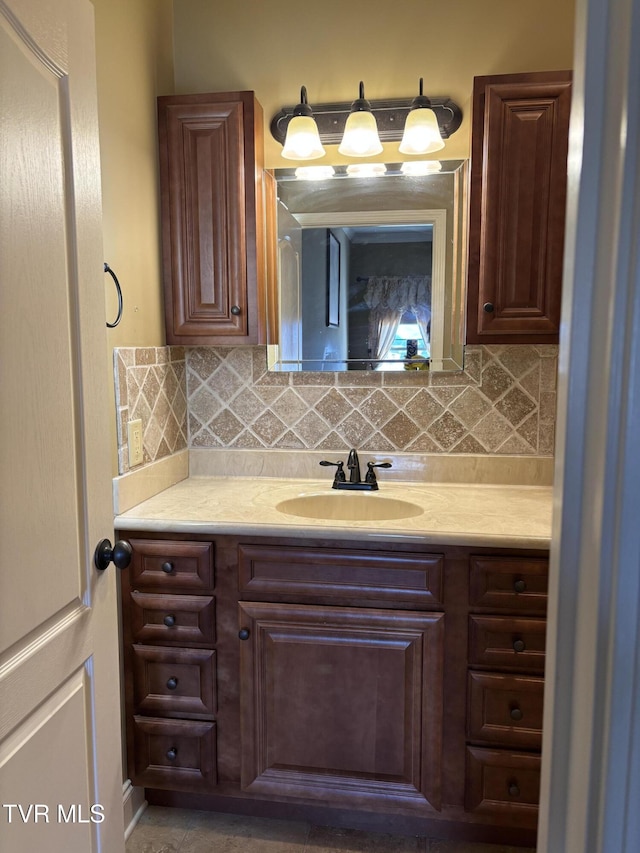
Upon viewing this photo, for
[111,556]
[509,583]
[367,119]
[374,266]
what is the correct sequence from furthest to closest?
[374,266] < [367,119] < [509,583] < [111,556]

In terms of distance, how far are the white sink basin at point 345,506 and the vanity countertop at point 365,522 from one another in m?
0.01

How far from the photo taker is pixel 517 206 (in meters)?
1.90

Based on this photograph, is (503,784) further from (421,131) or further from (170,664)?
(421,131)

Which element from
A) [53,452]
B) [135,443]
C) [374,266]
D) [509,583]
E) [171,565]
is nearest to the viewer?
[53,452]

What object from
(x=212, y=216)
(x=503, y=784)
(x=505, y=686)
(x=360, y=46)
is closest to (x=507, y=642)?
(x=505, y=686)

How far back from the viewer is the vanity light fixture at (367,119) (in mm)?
2066

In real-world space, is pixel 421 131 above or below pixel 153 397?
above

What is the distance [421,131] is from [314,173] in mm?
383

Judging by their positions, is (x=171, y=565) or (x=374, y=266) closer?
(x=171, y=565)

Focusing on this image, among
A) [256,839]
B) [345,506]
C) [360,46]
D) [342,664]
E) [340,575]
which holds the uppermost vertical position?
[360,46]

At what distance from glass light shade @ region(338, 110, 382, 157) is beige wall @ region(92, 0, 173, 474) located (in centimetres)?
63

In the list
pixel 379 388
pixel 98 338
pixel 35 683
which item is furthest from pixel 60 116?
pixel 379 388

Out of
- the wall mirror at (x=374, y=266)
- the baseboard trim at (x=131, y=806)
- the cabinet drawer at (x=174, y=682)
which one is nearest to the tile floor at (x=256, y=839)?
the baseboard trim at (x=131, y=806)

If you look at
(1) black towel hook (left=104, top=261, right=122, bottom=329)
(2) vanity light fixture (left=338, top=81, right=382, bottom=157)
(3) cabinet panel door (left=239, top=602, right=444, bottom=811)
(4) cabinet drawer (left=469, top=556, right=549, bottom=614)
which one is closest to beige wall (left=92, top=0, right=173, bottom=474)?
(1) black towel hook (left=104, top=261, right=122, bottom=329)
